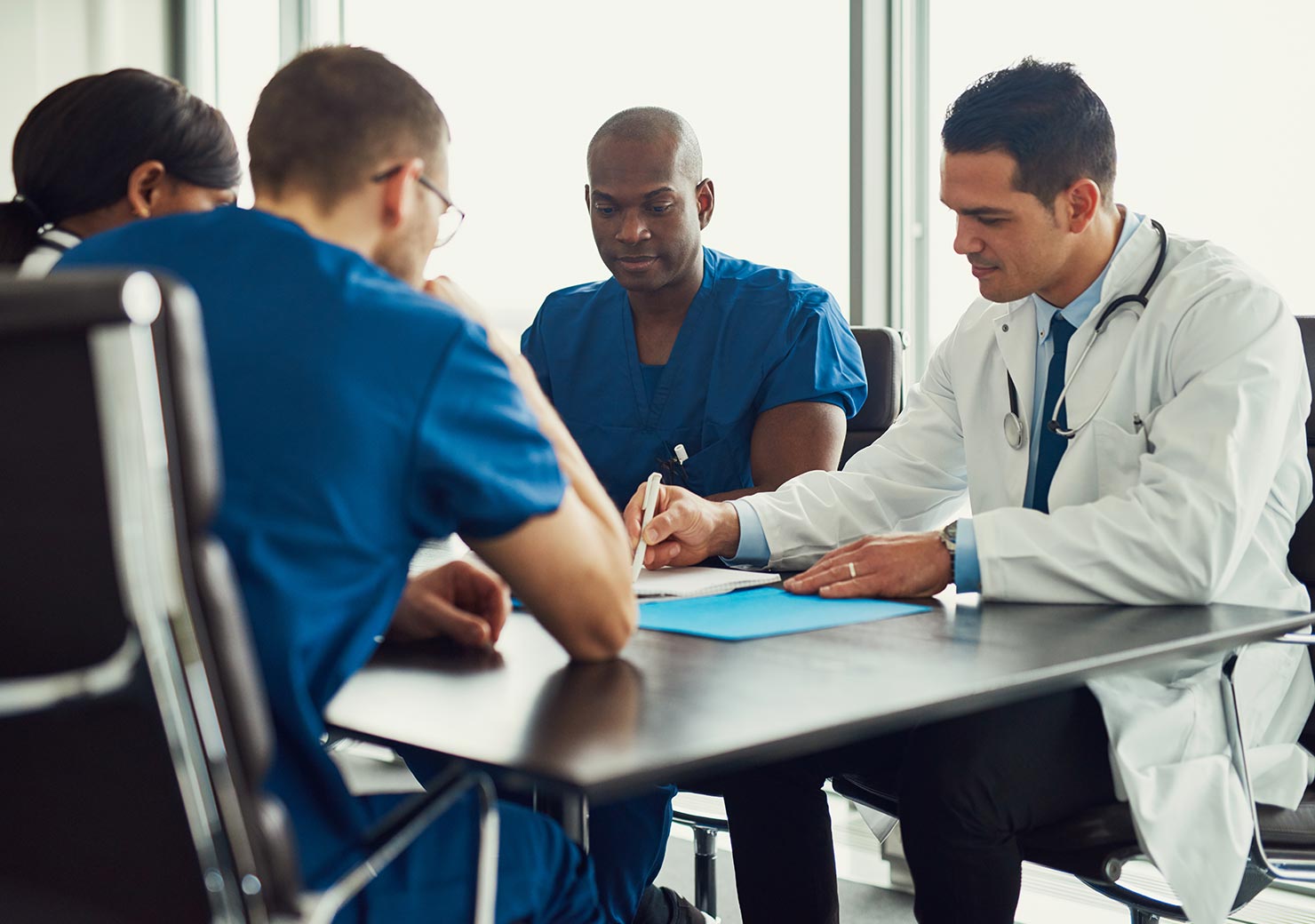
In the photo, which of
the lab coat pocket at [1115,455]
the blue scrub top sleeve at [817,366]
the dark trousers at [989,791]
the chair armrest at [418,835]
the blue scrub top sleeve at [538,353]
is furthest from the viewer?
the blue scrub top sleeve at [538,353]

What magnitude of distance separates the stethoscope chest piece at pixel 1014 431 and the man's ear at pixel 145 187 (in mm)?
1195

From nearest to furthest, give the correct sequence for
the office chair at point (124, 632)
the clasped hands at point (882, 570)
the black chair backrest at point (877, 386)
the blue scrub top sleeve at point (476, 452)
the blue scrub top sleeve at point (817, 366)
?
1. the office chair at point (124, 632)
2. the blue scrub top sleeve at point (476, 452)
3. the clasped hands at point (882, 570)
4. the blue scrub top sleeve at point (817, 366)
5. the black chair backrest at point (877, 386)

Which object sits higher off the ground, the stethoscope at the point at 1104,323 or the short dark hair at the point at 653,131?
the short dark hair at the point at 653,131

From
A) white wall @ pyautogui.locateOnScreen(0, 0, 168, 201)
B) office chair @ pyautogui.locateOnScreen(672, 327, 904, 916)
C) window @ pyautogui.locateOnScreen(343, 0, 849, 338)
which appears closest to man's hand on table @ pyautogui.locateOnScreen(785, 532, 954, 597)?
office chair @ pyautogui.locateOnScreen(672, 327, 904, 916)

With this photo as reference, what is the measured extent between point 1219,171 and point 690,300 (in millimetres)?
1054

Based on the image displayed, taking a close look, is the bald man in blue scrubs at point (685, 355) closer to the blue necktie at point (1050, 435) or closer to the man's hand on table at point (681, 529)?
the man's hand on table at point (681, 529)

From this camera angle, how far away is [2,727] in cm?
70

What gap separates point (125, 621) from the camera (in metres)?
0.65

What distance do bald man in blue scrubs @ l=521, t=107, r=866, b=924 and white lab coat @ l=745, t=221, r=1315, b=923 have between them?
43cm

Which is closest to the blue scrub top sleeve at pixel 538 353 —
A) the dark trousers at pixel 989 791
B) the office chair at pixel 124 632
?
the dark trousers at pixel 989 791

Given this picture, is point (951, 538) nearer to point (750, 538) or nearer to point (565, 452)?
point (750, 538)

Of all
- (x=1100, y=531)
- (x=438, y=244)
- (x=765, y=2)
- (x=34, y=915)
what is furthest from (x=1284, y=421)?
(x=765, y=2)

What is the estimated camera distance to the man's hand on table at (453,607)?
4.03ft

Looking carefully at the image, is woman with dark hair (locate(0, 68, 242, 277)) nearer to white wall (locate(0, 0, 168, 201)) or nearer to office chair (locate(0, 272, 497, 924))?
office chair (locate(0, 272, 497, 924))
